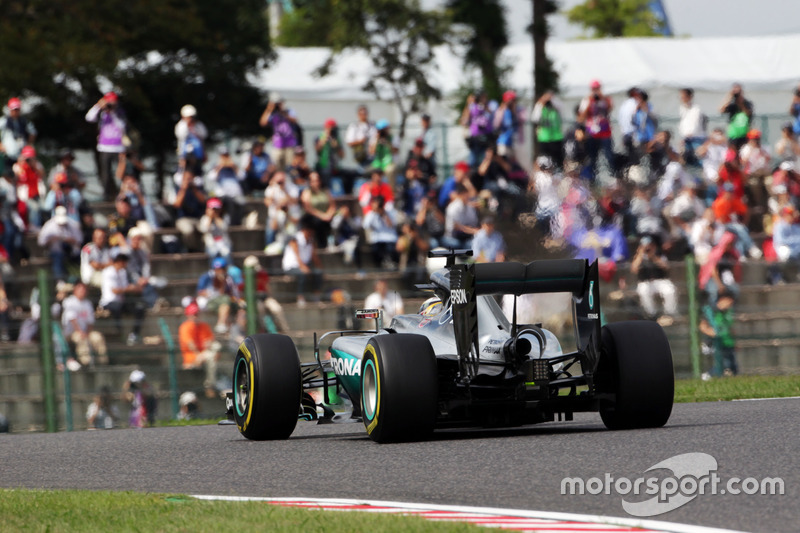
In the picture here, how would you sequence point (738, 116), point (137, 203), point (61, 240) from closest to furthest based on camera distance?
point (61, 240) → point (137, 203) → point (738, 116)

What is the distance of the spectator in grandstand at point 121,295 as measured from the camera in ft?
53.4

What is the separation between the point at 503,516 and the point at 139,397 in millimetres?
10248

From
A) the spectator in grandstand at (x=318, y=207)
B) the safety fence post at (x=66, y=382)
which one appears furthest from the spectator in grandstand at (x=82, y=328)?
the spectator in grandstand at (x=318, y=207)

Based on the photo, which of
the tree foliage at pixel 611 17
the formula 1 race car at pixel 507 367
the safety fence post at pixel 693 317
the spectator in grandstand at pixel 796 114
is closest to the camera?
the formula 1 race car at pixel 507 367

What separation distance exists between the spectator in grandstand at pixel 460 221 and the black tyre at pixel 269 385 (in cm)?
916

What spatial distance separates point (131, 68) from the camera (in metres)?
28.8

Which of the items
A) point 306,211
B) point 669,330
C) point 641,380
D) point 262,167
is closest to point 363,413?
point 641,380

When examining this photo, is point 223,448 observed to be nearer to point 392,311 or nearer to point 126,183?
point 392,311

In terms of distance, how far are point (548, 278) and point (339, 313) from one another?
7894 mm

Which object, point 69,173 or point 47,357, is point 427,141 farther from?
point 47,357

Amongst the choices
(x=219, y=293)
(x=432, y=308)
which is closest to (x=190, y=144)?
(x=219, y=293)

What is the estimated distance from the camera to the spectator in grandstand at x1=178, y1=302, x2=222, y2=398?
52.3 ft

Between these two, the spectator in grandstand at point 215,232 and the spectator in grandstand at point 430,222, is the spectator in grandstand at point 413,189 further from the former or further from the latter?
the spectator in grandstand at point 215,232

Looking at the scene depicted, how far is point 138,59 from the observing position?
1139 inches
